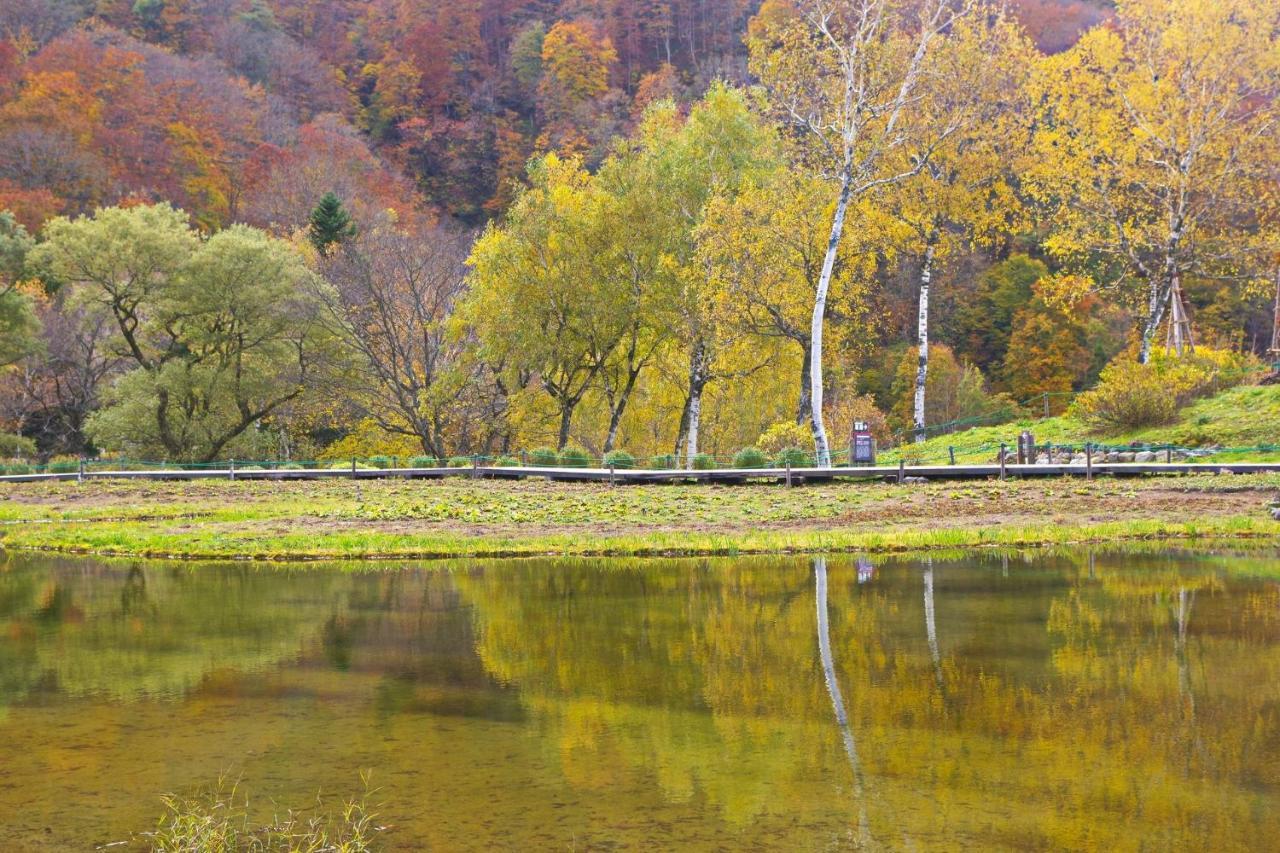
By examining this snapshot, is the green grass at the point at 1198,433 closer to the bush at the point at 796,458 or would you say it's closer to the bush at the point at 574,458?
the bush at the point at 796,458

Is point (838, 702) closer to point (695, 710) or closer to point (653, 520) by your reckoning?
point (695, 710)

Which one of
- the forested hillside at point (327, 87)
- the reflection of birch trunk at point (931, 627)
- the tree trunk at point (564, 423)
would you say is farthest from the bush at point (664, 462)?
the forested hillside at point (327, 87)

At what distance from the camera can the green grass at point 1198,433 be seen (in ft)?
114

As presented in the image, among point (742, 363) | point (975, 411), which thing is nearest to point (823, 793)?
point (742, 363)

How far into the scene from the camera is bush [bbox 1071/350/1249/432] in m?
38.6

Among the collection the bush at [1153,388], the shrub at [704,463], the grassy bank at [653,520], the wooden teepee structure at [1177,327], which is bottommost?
the grassy bank at [653,520]

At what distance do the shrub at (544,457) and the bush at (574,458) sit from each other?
0.24 metres

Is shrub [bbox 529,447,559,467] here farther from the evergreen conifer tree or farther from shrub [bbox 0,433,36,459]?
→ the evergreen conifer tree

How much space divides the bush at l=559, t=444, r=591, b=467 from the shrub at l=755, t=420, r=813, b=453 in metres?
7.58

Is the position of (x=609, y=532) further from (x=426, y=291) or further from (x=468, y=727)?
(x=426, y=291)

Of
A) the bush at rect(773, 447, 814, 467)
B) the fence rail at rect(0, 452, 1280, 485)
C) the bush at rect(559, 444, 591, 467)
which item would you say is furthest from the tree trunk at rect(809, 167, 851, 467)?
the bush at rect(559, 444, 591, 467)

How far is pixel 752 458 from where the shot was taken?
Answer: 4175 centimetres

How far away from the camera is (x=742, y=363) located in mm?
47719

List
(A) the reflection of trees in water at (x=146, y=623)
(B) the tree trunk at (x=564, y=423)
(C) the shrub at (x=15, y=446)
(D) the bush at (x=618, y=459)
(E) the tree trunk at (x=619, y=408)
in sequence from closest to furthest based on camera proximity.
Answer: (A) the reflection of trees in water at (x=146, y=623)
(D) the bush at (x=618, y=459)
(E) the tree trunk at (x=619, y=408)
(B) the tree trunk at (x=564, y=423)
(C) the shrub at (x=15, y=446)
